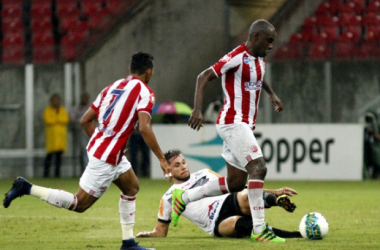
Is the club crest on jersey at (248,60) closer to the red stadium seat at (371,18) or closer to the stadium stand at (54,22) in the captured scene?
the stadium stand at (54,22)

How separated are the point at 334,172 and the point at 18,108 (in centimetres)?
692

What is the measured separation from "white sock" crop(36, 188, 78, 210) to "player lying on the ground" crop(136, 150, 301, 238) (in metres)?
1.25

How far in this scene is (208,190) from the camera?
7.95 metres

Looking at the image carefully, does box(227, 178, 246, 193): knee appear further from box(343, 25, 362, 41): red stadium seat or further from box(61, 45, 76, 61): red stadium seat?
box(61, 45, 76, 61): red stadium seat

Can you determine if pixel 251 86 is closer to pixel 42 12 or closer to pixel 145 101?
pixel 145 101

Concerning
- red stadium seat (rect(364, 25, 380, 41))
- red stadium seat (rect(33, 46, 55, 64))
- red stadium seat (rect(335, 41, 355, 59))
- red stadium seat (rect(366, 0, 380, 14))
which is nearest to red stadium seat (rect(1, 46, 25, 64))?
red stadium seat (rect(33, 46, 55, 64))

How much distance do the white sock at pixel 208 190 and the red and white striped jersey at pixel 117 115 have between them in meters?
1.26

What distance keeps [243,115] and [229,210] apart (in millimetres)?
977

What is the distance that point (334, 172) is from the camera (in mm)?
15898

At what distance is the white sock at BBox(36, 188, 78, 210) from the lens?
7051 millimetres

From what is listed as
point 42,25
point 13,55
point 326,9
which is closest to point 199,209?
point 13,55

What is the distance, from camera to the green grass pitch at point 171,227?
751 cm

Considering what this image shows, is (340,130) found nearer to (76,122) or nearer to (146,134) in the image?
(76,122)

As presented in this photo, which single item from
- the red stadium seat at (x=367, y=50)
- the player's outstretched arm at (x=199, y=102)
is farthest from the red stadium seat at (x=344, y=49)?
the player's outstretched arm at (x=199, y=102)
